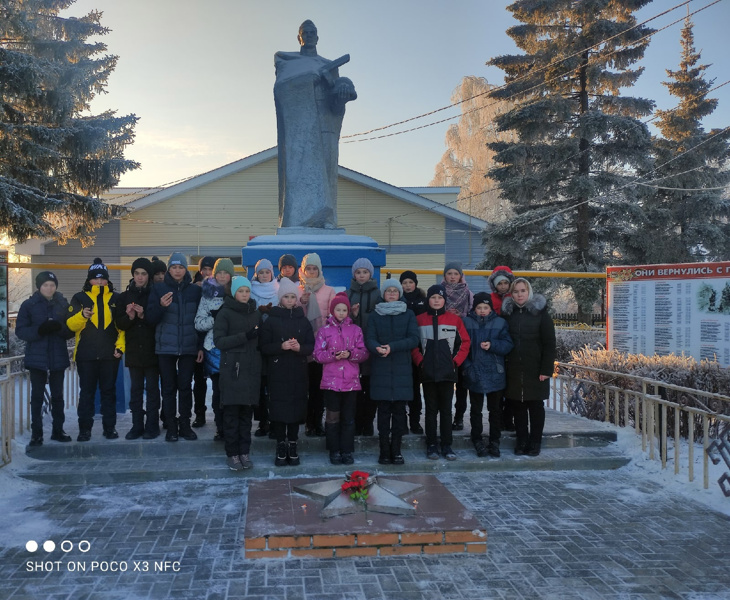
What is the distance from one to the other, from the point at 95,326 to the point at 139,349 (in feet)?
1.63

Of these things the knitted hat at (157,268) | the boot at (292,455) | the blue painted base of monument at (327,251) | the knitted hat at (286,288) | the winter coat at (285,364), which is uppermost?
the blue painted base of monument at (327,251)

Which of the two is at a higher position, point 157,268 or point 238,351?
point 157,268

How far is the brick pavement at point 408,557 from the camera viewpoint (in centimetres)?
345

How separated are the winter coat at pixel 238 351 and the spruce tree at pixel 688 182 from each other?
1448 cm

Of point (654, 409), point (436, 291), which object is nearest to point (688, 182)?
point (654, 409)

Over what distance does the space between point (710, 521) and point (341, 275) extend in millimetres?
4247

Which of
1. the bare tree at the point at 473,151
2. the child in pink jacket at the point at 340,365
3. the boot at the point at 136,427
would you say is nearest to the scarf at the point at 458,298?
the child in pink jacket at the point at 340,365

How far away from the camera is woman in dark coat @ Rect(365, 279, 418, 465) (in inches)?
218

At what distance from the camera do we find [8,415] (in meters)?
5.71

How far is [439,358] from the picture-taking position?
569 cm

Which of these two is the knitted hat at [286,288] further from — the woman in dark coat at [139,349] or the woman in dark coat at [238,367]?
the woman in dark coat at [139,349]

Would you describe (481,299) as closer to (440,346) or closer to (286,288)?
(440,346)

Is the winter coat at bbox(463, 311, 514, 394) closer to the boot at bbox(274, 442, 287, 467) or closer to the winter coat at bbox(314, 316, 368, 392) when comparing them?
the winter coat at bbox(314, 316, 368, 392)

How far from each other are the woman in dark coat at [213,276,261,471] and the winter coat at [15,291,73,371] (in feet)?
5.59
